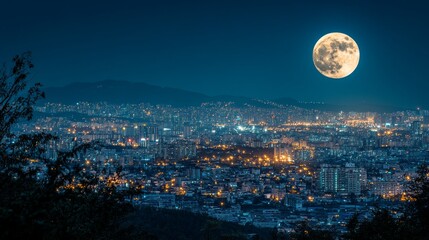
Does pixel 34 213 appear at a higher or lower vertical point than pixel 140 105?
lower

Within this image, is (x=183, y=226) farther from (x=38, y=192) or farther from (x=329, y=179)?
(x=329, y=179)

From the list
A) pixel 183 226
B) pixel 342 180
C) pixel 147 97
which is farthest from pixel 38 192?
pixel 147 97

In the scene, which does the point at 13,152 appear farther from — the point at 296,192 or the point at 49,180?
the point at 296,192

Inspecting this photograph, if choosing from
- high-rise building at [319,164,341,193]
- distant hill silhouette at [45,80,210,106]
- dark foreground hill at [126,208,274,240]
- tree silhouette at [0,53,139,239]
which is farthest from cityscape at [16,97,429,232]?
distant hill silhouette at [45,80,210,106]

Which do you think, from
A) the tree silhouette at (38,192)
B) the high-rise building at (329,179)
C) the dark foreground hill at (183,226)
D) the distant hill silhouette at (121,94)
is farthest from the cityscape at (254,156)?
the distant hill silhouette at (121,94)

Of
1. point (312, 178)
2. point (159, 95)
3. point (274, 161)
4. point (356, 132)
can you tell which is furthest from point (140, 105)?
point (312, 178)

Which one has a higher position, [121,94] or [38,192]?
[121,94]

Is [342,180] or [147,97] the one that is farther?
[147,97]

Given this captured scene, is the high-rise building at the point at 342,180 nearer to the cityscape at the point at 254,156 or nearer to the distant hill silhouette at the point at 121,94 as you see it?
the cityscape at the point at 254,156
